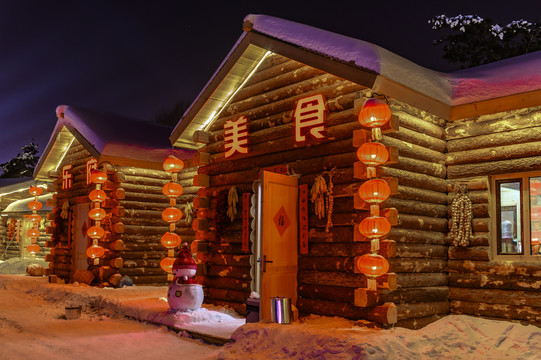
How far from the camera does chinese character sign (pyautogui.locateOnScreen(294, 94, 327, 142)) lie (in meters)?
9.61

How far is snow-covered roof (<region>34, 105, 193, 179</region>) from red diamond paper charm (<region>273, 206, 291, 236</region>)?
779 cm

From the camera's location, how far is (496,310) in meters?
9.03

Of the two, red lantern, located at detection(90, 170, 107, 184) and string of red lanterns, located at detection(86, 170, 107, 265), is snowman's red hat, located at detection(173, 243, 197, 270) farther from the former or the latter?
red lantern, located at detection(90, 170, 107, 184)

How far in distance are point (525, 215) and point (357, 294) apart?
336 centimetres

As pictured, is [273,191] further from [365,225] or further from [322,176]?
[365,225]

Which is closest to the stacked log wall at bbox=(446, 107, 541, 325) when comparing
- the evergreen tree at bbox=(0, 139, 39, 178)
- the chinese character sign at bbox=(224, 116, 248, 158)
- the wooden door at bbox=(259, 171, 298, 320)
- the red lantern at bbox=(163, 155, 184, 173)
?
the wooden door at bbox=(259, 171, 298, 320)

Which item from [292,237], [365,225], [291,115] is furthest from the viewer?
[291,115]

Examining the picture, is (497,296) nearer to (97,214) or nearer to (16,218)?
(97,214)

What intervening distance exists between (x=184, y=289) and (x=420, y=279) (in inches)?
176

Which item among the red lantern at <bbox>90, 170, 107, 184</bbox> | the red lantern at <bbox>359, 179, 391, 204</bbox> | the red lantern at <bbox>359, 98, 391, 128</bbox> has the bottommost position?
the red lantern at <bbox>359, 179, 391, 204</bbox>

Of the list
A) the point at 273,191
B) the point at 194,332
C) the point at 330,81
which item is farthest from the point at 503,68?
Result: the point at 194,332

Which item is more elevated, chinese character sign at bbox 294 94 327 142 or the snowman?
chinese character sign at bbox 294 94 327 142

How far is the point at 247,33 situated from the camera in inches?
428

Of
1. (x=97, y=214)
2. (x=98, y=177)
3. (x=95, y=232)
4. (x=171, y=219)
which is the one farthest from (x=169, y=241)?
(x=98, y=177)
